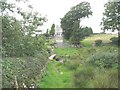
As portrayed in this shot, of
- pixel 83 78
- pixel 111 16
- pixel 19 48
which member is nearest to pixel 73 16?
pixel 111 16

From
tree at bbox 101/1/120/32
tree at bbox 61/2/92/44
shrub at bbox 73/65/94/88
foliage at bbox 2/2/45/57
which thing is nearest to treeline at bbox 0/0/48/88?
foliage at bbox 2/2/45/57

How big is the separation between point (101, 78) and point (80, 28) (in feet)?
104

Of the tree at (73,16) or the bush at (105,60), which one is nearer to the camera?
the bush at (105,60)

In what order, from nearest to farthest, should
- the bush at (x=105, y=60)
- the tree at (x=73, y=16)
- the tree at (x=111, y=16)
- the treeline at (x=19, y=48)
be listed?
the treeline at (x=19, y=48) < the bush at (x=105, y=60) < the tree at (x=111, y=16) < the tree at (x=73, y=16)

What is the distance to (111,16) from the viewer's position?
106ft

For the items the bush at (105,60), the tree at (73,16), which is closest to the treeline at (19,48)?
the bush at (105,60)

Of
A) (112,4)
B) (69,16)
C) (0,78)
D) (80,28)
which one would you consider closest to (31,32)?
(0,78)

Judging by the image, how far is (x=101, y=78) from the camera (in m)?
7.79

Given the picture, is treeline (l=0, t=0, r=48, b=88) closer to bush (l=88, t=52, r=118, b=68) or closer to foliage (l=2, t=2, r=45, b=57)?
foliage (l=2, t=2, r=45, b=57)

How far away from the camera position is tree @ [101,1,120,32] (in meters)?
30.9

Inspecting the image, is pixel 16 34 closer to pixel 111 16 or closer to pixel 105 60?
pixel 105 60

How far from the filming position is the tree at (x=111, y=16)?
101 ft

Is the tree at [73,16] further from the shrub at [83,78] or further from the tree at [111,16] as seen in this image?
the shrub at [83,78]

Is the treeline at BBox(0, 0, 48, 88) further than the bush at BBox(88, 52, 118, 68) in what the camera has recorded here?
No
